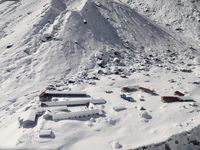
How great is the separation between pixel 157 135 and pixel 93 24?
1370 centimetres

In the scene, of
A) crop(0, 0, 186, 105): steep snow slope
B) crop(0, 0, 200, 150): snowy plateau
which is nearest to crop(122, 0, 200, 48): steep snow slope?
crop(0, 0, 200, 150): snowy plateau

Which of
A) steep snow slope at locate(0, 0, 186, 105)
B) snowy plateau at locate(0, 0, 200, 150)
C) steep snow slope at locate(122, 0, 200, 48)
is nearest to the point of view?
snowy plateau at locate(0, 0, 200, 150)

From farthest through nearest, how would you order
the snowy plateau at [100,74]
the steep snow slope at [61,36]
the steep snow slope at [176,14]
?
the steep snow slope at [176,14] → the steep snow slope at [61,36] → the snowy plateau at [100,74]

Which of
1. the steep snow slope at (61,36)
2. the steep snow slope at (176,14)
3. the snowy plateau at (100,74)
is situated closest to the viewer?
the snowy plateau at (100,74)

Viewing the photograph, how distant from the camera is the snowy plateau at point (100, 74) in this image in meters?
18.9

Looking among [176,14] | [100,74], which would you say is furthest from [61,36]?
[176,14]

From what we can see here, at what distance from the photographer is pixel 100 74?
25.6m

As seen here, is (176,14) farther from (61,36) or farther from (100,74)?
(100,74)

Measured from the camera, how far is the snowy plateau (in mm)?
18861

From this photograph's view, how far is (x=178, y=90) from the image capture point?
2409cm

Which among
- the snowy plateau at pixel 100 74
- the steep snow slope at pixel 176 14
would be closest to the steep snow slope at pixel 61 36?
the snowy plateau at pixel 100 74

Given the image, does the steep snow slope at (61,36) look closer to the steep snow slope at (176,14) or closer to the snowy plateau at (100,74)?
the snowy plateau at (100,74)

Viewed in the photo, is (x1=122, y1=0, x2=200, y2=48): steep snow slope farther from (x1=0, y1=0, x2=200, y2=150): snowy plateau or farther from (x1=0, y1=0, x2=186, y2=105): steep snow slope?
(x1=0, y1=0, x2=186, y2=105): steep snow slope

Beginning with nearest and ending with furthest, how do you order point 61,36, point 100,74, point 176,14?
point 100,74, point 61,36, point 176,14
